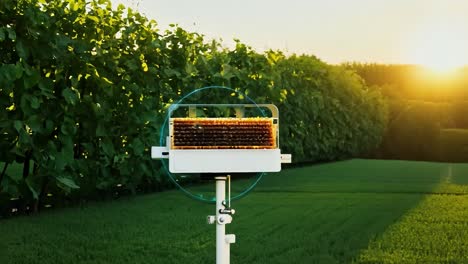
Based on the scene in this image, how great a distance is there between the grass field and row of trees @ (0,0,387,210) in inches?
15.5

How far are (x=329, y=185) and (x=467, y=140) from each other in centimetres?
1427

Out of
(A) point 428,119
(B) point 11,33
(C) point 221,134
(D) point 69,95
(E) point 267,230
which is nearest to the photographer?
(C) point 221,134

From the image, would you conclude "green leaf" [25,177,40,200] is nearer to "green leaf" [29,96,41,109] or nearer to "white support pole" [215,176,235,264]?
"green leaf" [29,96,41,109]

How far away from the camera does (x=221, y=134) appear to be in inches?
135

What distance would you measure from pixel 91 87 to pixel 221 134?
4635 mm

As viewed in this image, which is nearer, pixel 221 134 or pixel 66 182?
pixel 221 134

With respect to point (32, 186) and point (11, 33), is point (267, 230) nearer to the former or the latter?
point (32, 186)

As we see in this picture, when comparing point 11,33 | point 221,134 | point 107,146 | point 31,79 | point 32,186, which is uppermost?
point 11,33

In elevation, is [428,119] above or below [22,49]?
below

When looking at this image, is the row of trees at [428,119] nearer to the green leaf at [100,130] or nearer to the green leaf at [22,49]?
the green leaf at [100,130]

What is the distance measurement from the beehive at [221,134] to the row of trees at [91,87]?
3437 millimetres

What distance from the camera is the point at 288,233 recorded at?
6.59 m

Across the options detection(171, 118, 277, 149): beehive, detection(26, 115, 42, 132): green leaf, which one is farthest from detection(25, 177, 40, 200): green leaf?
detection(171, 118, 277, 149): beehive

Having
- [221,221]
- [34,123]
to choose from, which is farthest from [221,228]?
[34,123]
